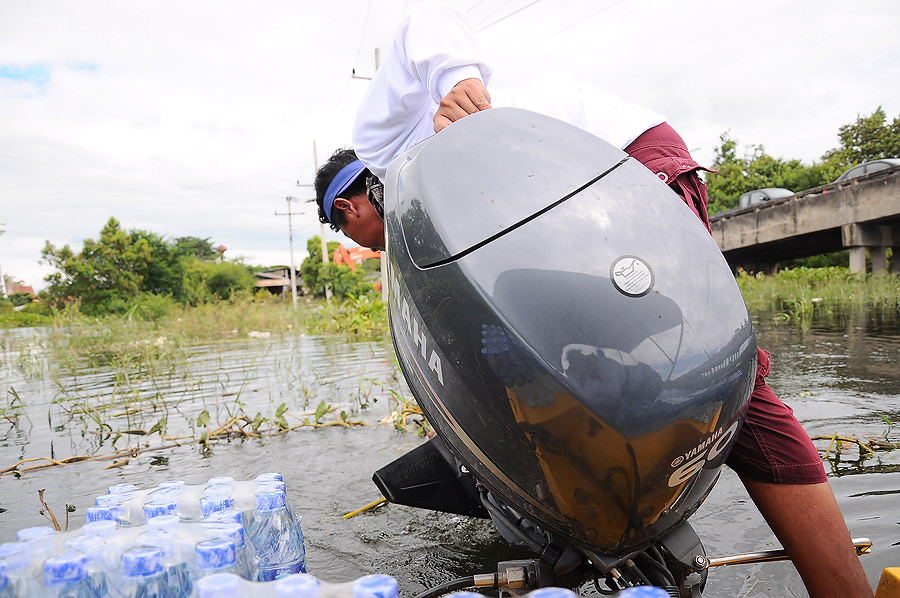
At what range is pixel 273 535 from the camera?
1.57m

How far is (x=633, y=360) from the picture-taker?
105 cm

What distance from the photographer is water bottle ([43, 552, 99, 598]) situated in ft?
3.20

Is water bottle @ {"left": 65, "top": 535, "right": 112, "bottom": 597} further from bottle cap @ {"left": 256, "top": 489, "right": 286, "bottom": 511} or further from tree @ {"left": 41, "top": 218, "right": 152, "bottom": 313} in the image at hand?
tree @ {"left": 41, "top": 218, "right": 152, "bottom": 313}

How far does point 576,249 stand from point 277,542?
108 cm

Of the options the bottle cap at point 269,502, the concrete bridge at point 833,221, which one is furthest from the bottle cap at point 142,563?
the concrete bridge at point 833,221

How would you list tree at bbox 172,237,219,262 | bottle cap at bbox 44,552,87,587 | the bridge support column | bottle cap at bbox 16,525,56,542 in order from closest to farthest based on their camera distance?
bottle cap at bbox 44,552,87,587 → bottle cap at bbox 16,525,56,542 → the bridge support column → tree at bbox 172,237,219,262

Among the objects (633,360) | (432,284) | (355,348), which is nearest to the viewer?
(633,360)

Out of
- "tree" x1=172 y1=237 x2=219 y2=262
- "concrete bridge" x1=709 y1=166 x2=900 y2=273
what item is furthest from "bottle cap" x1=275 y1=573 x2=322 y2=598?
"tree" x1=172 y1=237 x2=219 y2=262

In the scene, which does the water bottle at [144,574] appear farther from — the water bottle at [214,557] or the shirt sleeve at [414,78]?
the shirt sleeve at [414,78]

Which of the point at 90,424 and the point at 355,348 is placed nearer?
the point at 90,424

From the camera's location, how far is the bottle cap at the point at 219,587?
872 mm

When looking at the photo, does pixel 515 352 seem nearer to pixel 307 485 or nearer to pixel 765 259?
pixel 307 485

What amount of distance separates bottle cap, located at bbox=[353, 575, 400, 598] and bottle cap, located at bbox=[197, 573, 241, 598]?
0.58 feet

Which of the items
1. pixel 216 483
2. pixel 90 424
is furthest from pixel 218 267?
pixel 216 483
